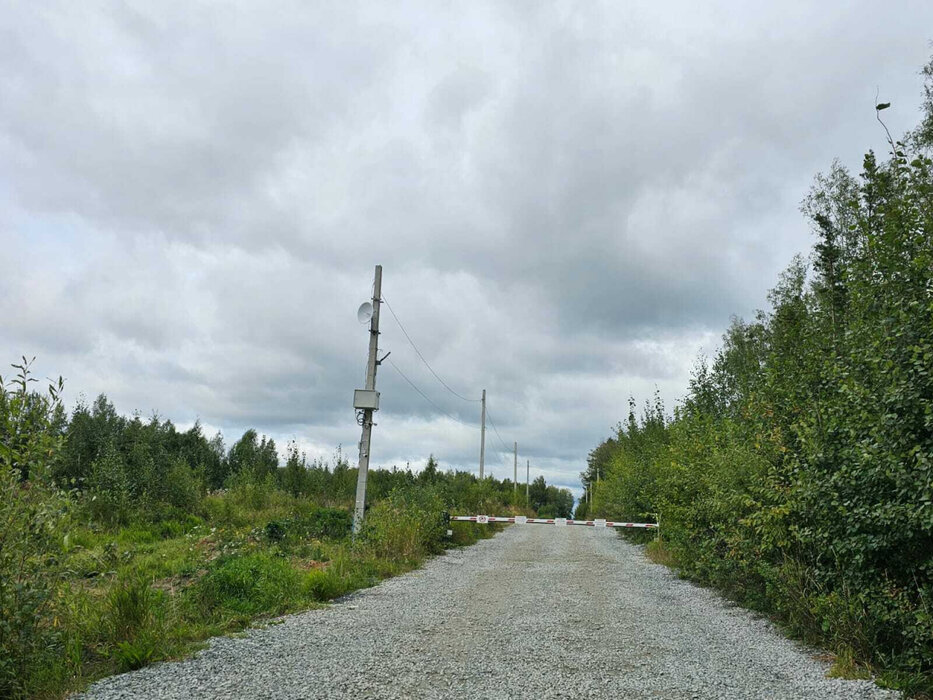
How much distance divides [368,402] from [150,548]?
18.8 feet

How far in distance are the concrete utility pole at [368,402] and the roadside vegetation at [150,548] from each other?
2.09 ft

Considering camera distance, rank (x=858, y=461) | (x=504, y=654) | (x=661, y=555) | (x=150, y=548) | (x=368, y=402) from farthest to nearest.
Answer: (x=661, y=555)
(x=368, y=402)
(x=150, y=548)
(x=504, y=654)
(x=858, y=461)

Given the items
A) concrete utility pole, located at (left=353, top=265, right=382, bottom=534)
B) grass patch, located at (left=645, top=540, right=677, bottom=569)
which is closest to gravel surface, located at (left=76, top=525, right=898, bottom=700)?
concrete utility pole, located at (left=353, top=265, right=382, bottom=534)

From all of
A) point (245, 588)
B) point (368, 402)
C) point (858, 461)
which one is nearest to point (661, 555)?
point (368, 402)

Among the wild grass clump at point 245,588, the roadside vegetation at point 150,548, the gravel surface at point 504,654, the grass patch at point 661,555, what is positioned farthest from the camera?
the grass patch at point 661,555

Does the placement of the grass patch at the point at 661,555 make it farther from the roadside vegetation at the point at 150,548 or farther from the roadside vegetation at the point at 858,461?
the roadside vegetation at the point at 858,461

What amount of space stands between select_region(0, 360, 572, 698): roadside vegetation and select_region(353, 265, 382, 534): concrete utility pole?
0.64m

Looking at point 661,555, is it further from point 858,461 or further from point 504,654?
point 858,461

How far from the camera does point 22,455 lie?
17.3 feet

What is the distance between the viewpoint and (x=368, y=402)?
681 inches

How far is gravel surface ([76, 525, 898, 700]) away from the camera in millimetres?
5980

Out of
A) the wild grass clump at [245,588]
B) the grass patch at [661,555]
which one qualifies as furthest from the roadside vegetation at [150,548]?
the grass patch at [661,555]

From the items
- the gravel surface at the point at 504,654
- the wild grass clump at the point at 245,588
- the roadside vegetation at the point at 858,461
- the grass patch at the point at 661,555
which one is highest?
the roadside vegetation at the point at 858,461

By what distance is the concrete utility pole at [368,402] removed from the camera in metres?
16.8
